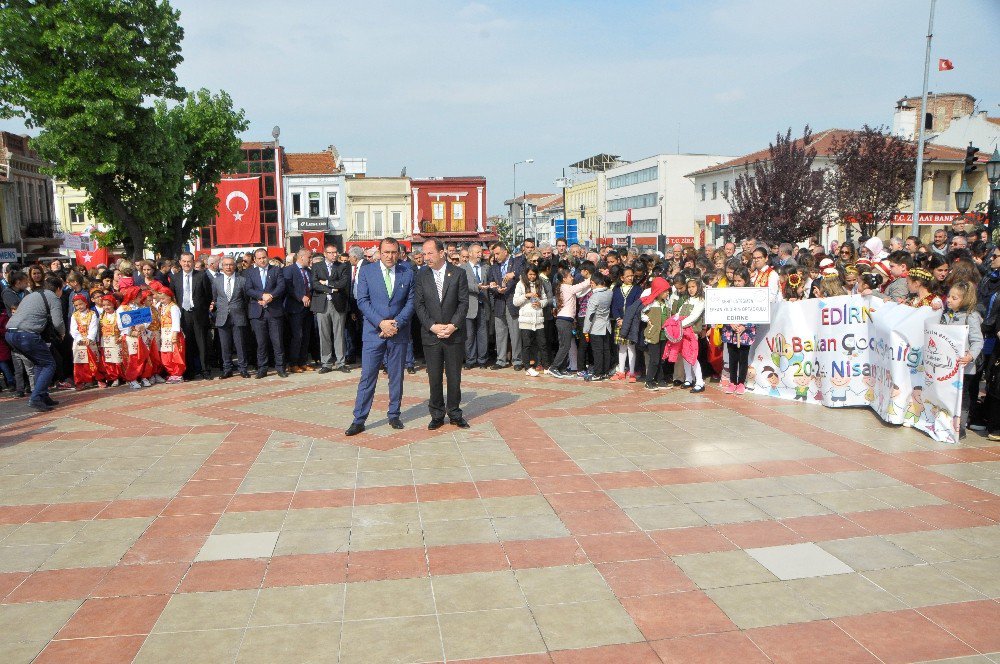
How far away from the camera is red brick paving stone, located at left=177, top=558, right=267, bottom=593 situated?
4.57m

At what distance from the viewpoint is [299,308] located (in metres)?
12.3

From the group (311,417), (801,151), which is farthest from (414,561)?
(801,151)

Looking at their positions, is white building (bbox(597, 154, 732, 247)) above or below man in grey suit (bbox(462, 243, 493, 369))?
above

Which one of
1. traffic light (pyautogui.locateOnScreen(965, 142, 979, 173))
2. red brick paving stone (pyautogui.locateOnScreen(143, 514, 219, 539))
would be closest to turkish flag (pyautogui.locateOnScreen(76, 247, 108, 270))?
red brick paving stone (pyautogui.locateOnScreen(143, 514, 219, 539))

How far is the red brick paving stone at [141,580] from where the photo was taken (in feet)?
14.9

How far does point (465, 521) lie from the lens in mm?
5566

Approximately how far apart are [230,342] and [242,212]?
1881 centimetres

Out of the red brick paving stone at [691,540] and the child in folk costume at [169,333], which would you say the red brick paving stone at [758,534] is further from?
the child in folk costume at [169,333]

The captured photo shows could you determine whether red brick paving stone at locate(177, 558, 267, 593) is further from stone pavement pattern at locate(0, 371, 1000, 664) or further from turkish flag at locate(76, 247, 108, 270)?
turkish flag at locate(76, 247, 108, 270)

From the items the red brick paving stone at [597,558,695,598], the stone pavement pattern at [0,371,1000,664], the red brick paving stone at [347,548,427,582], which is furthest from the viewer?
the red brick paving stone at [347,548,427,582]

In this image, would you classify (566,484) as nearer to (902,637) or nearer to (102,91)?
(902,637)

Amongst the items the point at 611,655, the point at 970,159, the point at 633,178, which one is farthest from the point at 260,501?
the point at 633,178

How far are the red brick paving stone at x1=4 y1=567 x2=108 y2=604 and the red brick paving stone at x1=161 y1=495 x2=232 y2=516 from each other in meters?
1.02

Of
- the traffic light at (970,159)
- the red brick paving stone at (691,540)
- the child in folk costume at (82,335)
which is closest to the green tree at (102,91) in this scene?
the child in folk costume at (82,335)
